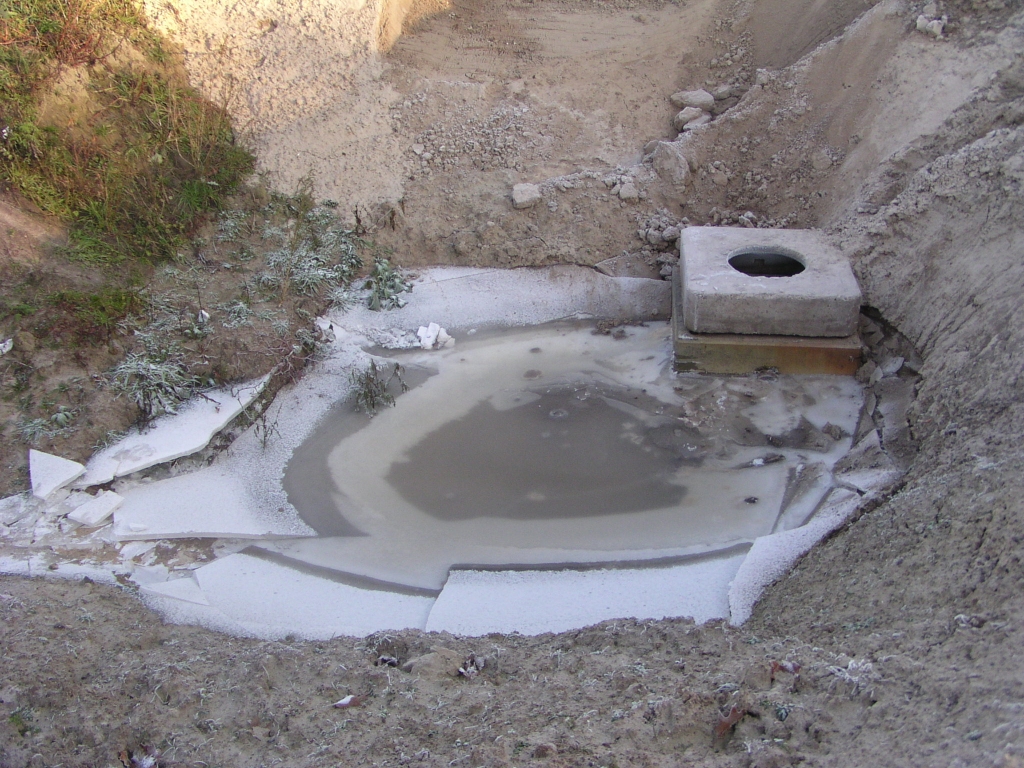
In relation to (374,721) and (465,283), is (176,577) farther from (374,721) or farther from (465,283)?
(465,283)

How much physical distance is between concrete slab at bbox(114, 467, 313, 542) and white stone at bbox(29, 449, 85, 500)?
0.35 m

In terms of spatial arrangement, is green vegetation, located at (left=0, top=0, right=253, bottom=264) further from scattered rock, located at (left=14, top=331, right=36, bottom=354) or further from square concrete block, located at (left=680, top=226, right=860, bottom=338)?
square concrete block, located at (left=680, top=226, right=860, bottom=338)

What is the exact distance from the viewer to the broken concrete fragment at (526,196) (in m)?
6.66

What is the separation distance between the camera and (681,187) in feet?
22.1

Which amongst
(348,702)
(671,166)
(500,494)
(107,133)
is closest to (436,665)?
(348,702)

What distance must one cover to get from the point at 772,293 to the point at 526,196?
237 centimetres

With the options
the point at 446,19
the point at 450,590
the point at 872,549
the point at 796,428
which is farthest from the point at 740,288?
the point at 446,19

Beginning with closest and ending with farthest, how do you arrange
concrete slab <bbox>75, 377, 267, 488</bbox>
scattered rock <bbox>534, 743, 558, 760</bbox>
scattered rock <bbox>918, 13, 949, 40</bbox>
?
scattered rock <bbox>534, 743, 558, 760</bbox> < concrete slab <bbox>75, 377, 267, 488</bbox> < scattered rock <bbox>918, 13, 949, 40</bbox>

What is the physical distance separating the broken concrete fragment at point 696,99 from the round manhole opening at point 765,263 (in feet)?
6.85

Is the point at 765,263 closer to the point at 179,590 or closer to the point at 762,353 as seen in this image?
the point at 762,353

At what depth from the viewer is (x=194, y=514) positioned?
15.5 feet

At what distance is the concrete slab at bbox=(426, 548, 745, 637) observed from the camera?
3953 mm

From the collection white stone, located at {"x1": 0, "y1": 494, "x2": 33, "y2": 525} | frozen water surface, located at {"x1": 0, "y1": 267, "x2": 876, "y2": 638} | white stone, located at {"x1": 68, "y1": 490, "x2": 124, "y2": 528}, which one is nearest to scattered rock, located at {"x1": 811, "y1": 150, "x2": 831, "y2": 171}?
frozen water surface, located at {"x1": 0, "y1": 267, "x2": 876, "y2": 638}

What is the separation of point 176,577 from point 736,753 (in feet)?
10.5
